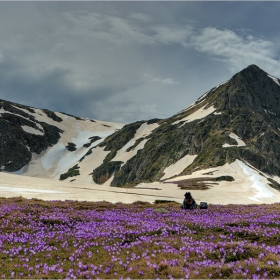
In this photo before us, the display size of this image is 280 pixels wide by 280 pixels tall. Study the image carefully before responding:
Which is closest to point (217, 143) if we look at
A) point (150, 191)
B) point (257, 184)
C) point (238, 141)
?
point (238, 141)

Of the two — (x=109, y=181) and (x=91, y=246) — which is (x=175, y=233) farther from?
(x=109, y=181)

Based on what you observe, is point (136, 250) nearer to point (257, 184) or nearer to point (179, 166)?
point (257, 184)

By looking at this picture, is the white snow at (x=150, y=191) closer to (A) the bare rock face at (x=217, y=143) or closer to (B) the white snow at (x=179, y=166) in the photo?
(A) the bare rock face at (x=217, y=143)

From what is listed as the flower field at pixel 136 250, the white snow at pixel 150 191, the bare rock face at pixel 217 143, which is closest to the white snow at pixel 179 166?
the bare rock face at pixel 217 143

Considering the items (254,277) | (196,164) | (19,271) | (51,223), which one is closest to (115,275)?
(19,271)

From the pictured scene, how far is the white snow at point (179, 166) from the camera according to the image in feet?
420

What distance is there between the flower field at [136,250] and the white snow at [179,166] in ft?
364

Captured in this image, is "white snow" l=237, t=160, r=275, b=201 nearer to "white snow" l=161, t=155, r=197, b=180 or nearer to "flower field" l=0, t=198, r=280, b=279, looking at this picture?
"white snow" l=161, t=155, r=197, b=180

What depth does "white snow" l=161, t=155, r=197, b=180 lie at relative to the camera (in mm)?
127931

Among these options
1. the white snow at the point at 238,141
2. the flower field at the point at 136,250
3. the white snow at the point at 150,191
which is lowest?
the white snow at the point at 150,191

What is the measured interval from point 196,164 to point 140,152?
197 feet

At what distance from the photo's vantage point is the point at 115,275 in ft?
29.3

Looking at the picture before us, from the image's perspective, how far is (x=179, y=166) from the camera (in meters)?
133

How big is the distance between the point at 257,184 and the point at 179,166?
2399 inches
